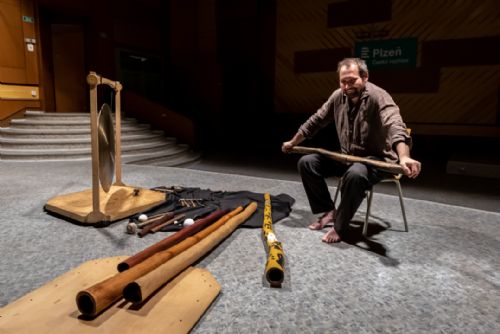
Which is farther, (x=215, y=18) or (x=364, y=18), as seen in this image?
(x=215, y=18)

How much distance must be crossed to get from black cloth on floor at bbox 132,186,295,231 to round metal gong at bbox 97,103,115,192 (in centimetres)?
38

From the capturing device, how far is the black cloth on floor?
274cm

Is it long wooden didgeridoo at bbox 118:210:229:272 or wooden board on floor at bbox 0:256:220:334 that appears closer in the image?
wooden board on floor at bbox 0:256:220:334

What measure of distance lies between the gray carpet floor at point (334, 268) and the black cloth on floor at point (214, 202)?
4.3 inches

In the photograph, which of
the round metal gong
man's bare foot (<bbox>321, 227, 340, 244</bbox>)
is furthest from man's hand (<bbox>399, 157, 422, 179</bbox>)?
the round metal gong

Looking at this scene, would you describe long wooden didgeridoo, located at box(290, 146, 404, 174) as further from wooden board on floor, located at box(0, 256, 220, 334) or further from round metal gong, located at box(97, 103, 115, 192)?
round metal gong, located at box(97, 103, 115, 192)

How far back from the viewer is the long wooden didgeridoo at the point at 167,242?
1.69m

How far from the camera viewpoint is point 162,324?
1386mm

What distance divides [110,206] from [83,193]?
466mm

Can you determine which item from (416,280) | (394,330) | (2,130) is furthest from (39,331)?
(2,130)

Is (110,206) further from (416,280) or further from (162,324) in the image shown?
(416,280)

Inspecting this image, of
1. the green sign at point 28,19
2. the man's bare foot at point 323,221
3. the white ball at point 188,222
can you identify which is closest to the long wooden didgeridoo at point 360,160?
the man's bare foot at point 323,221

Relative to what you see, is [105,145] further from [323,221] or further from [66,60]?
[66,60]

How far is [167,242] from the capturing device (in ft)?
6.49
